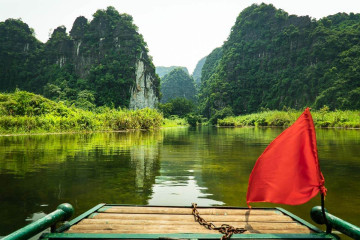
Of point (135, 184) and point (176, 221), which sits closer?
point (176, 221)

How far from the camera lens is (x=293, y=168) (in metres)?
2.52

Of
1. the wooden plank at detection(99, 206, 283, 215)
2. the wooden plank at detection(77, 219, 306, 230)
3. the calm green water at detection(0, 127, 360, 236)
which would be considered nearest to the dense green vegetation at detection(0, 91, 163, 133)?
the calm green water at detection(0, 127, 360, 236)

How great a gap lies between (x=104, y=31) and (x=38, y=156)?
203 feet

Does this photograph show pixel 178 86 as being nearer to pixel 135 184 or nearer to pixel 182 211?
pixel 135 184

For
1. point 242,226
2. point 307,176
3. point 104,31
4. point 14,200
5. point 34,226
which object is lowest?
point 14,200

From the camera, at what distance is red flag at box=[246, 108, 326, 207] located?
2.45m

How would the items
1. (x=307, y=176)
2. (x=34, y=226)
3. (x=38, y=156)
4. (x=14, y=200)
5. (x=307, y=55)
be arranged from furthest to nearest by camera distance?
(x=307, y=55), (x=38, y=156), (x=14, y=200), (x=307, y=176), (x=34, y=226)

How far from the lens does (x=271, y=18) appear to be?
271ft

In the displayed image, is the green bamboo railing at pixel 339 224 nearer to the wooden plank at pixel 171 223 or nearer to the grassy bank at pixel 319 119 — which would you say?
the wooden plank at pixel 171 223

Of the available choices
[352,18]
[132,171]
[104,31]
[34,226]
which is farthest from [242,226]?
[352,18]

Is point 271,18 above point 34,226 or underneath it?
above

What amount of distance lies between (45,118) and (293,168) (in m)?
25.0

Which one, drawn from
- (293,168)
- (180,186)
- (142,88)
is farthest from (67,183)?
(142,88)

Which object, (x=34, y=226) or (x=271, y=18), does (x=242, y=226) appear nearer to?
(x=34, y=226)
